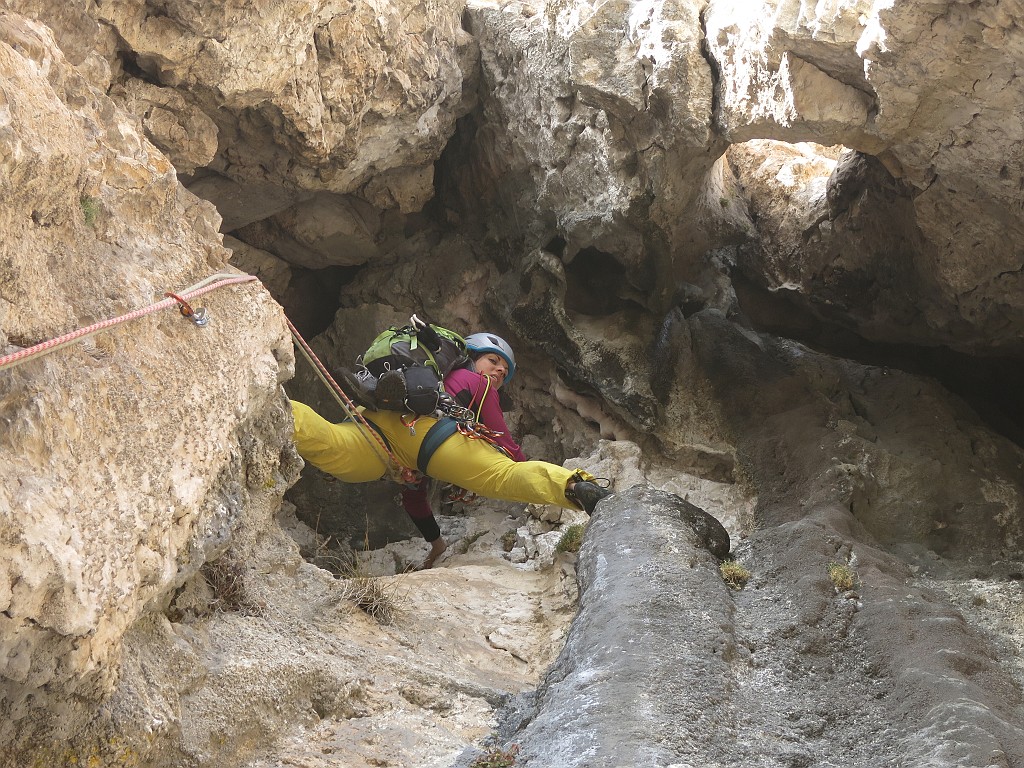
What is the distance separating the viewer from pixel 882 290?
7266 millimetres

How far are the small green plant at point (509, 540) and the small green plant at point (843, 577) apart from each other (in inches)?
114

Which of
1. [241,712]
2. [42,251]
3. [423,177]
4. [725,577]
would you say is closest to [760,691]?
[725,577]

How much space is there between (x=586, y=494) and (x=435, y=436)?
127 cm

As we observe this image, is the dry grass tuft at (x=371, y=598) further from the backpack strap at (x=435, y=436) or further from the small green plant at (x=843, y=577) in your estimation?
the small green plant at (x=843, y=577)

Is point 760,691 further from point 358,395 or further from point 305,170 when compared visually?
point 305,170

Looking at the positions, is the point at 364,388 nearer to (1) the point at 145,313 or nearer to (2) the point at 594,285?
(2) the point at 594,285

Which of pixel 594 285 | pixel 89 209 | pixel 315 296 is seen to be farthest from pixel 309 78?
pixel 315 296

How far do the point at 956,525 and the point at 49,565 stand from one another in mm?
5649

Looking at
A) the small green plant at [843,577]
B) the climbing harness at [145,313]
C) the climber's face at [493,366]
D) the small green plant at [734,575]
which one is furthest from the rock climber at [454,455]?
the climbing harness at [145,313]

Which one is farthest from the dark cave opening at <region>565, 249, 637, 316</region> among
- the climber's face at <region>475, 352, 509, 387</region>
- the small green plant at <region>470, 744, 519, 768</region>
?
the small green plant at <region>470, 744, 519, 768</region>

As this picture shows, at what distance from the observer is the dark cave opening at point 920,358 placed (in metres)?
7.06

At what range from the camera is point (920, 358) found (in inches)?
300

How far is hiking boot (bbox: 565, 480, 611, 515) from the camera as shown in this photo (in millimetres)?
5816

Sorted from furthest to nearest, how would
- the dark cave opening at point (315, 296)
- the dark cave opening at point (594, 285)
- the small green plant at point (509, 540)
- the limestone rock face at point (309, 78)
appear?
1. the dark cave opening at point (315, 296)
2. the dark cave opening at point (594, 285)
3. the small green plant at point (509, 540)
4. the limestone rock face at point (309, 78)
